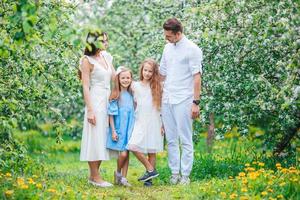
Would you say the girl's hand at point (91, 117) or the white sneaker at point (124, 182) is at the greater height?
the girl's hand at point (91, 117)


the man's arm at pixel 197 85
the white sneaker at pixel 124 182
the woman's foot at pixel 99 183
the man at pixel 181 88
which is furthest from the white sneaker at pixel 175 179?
the man's arm at pixel 197 85

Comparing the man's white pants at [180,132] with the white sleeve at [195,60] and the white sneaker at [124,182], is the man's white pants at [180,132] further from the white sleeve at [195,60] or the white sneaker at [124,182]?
the white sneaker at [124,182]

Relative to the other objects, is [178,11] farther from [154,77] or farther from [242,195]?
[242,195]

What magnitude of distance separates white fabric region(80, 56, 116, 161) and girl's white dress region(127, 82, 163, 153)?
43 cm

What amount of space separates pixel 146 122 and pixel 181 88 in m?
0.74

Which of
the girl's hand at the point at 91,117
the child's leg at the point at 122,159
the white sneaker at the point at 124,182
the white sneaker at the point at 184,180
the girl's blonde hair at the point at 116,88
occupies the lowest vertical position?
the white sneaker at the point at 124,182

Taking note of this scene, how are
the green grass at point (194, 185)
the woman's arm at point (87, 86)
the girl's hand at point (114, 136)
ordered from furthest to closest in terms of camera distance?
the girl's hand at point (114, 136) < the woman's arm at point (87, 86) < the green grass at point (194, 185)

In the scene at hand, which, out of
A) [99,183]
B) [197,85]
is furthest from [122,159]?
[197,85]

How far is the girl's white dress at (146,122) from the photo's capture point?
8.59m

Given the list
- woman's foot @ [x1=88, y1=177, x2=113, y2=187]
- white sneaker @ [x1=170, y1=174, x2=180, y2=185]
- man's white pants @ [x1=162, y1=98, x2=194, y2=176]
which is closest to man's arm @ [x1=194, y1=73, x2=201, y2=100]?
man's white pants @ [x1=162, y1=98, x2=194, y2=176]

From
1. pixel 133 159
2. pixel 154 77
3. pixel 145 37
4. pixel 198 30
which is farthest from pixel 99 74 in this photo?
pixel 133 159

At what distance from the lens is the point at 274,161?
937 cm

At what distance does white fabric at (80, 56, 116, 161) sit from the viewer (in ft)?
27.5

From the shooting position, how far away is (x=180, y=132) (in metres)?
8.34
